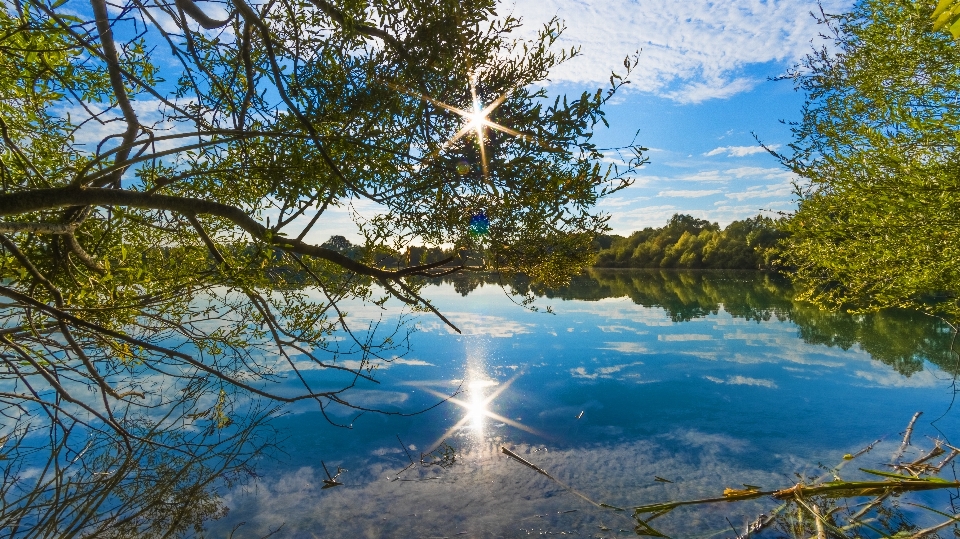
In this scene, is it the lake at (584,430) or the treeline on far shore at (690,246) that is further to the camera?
the treeline on far shore at (690,246)

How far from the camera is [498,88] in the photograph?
174 inches

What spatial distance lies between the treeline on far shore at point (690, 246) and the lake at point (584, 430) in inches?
1713

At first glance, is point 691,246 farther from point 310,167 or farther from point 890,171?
point 310,167

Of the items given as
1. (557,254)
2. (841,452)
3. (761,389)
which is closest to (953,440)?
(841,452)

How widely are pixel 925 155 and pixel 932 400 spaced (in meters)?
8.24

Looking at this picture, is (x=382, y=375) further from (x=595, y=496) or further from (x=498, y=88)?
(x=498, y=88)

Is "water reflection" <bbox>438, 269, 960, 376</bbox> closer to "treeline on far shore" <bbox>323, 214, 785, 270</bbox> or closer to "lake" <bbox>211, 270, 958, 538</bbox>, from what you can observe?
"lake" <bbox>211, 270, 958, 538</bbox>

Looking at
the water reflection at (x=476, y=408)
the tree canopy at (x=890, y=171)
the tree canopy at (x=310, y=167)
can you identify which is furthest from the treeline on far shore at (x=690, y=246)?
the tree canopy at (x=310, y=167)

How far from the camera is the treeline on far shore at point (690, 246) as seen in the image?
66.2m

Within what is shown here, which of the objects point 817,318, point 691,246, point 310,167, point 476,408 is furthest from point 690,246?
point 310,167

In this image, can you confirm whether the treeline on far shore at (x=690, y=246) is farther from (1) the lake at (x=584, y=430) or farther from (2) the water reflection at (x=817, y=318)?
(1) the lake at (x=584, y=430)

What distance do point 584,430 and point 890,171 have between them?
7267 mm

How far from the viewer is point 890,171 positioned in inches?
291

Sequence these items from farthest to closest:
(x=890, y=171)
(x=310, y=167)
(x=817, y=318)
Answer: (x=817, y=318)
(x=890, y=171)
(x=310, y=167)
